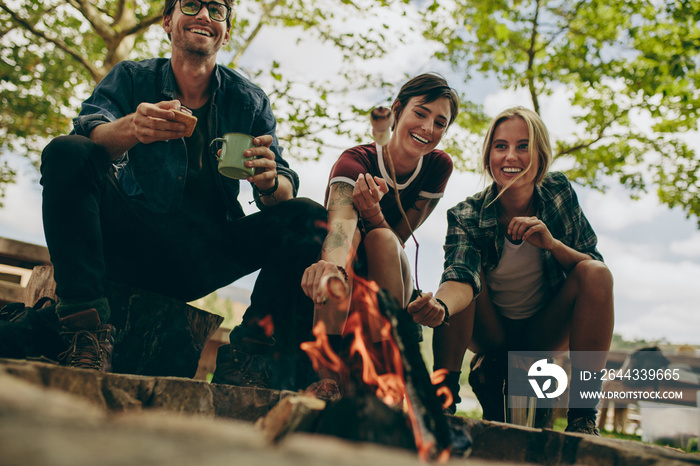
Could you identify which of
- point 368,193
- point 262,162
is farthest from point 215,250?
point 368,193

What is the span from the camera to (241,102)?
9.18 feet

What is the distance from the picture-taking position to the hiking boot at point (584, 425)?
2.12 metres

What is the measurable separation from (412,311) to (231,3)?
2.22 metres

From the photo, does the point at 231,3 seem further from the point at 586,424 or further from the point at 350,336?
the point at 586,424

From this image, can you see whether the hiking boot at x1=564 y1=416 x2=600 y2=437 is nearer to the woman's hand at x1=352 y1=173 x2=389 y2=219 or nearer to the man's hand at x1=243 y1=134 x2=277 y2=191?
the woman's hand at x1=352 y1=173 x2=389 y2=219

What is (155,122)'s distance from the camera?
6.22 feet

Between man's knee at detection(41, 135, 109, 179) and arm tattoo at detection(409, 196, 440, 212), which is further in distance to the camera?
arm tattoo at detection(409, 196, 440, 212)

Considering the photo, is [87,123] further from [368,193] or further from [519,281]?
[519,281]

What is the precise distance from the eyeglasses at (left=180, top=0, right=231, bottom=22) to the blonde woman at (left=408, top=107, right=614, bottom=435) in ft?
6.30

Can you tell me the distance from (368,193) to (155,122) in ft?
3.60

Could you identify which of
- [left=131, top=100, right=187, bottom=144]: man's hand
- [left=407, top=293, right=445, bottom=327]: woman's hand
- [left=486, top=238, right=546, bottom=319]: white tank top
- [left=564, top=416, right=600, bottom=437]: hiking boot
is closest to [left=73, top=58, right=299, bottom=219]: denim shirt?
[left=131, top=100, right=187, bottom=144]: man's hand

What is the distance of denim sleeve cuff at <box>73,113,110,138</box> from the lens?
6.84 ft

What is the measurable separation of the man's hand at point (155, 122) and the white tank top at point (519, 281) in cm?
207
